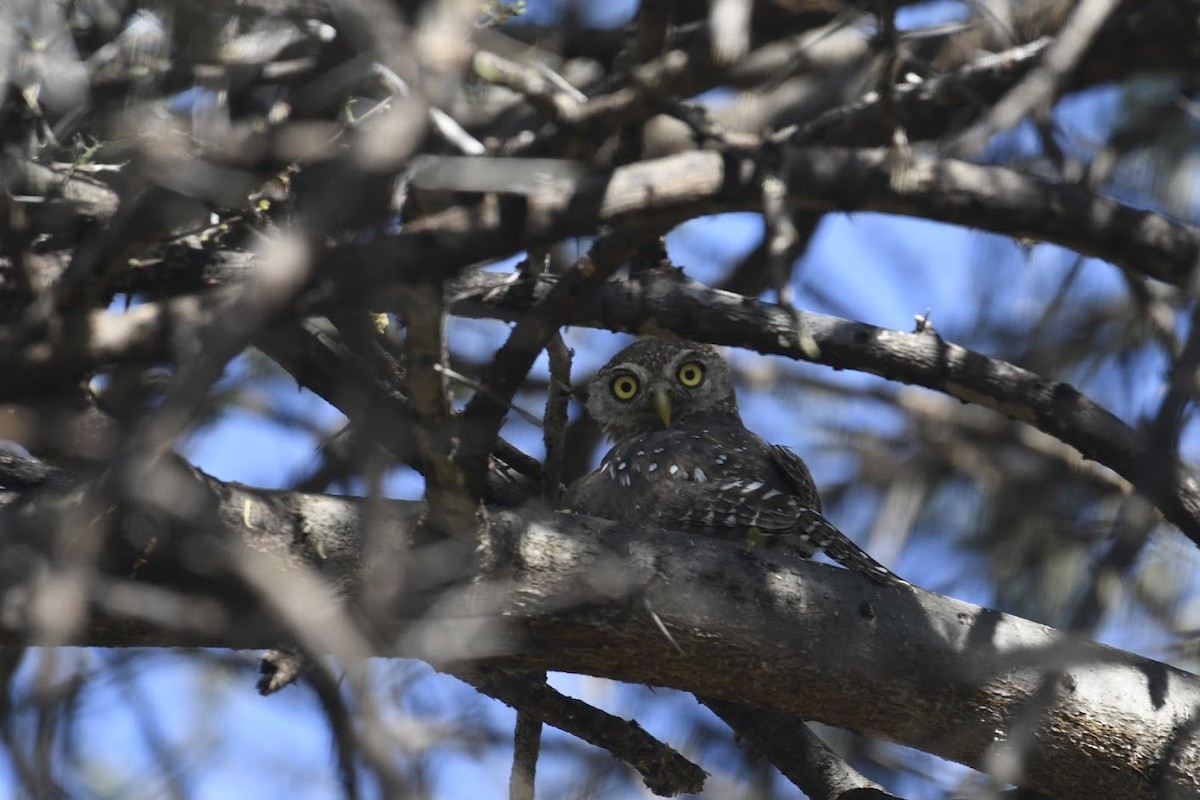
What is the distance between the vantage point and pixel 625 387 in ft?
17.1

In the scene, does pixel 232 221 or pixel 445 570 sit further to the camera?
pixel 232 221

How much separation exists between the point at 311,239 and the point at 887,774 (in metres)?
3.82

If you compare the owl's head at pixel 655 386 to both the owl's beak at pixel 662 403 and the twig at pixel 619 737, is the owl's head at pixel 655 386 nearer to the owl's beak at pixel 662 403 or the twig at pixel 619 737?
the owl's beak at pixel 662 403

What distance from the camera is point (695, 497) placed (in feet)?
12.8

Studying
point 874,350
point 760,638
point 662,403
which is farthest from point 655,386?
point 760,638

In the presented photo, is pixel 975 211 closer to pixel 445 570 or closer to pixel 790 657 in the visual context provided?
pixel 790 657

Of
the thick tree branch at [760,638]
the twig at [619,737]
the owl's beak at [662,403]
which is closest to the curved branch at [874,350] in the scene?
the thick tree branch at [760,638]

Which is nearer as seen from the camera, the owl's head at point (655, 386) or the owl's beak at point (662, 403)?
the owl's beak at point (662, 403)

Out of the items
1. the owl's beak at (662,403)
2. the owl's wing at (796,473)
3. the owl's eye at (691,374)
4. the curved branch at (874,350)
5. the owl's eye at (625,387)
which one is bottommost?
the owl's eye at (625,387)

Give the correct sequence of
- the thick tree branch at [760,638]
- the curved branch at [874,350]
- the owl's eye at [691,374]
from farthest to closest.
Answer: the owl's eye at [691,374], the curved branch at [874,350], the thick tree branch at [760,638]

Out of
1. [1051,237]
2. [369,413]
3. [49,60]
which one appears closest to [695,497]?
[1051,237]

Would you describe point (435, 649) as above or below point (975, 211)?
below

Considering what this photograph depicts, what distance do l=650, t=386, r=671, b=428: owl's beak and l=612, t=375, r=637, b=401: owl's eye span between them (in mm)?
136

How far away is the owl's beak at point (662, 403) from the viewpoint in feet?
16.3
